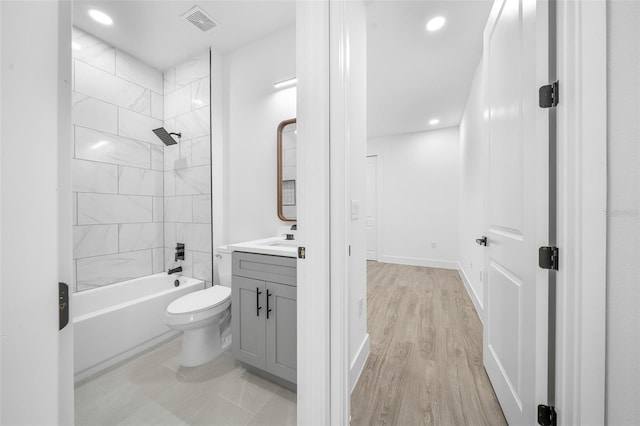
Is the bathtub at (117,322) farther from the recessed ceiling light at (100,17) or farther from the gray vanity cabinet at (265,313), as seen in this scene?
the recessed ceiling light at (100,17)

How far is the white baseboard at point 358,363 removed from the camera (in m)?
1.41

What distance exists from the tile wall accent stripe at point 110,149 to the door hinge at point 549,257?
3111 millimetres

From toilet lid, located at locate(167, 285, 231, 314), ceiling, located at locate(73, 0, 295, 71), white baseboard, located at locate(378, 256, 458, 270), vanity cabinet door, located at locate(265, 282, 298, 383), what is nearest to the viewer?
vanity cabinet door, located at locate(265, 282, 298, 383)

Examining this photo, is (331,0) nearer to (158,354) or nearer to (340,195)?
(340,195)

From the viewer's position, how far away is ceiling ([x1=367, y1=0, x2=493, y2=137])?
168 centimetres

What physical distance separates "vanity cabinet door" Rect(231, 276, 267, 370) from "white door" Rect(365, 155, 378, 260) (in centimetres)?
357

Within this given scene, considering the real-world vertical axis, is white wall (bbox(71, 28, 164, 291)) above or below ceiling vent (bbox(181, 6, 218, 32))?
below

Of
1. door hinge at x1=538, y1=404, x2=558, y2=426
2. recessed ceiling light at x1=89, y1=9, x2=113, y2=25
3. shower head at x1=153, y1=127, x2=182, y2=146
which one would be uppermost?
recessed ceiling light at x1=89, y1=9, x2=113, y2=25

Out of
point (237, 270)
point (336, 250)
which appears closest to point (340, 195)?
point (336, 250)

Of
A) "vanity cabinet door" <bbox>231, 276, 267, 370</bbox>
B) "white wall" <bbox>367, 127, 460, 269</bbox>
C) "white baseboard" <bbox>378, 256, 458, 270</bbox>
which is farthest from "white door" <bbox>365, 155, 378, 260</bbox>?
"vanity cabinet door" <bbox>231, 276, 267, 370</bbox>

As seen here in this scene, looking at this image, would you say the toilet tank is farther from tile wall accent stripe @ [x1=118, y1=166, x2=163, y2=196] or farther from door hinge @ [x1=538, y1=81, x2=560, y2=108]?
door hinge @ [x1=538, y1=81, x2=560, y2=108]

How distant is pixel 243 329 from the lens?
1570mm

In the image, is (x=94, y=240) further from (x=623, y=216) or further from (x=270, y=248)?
(x=623, y=216)

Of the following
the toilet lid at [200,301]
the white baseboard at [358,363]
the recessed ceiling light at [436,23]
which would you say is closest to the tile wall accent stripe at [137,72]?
the toilet lid at [200,301]
